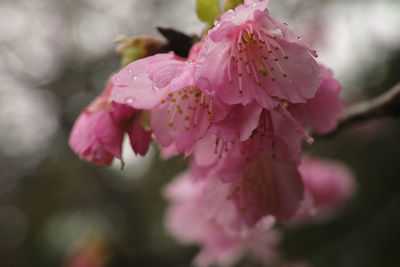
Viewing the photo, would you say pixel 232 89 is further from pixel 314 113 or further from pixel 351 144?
pixel 351 144

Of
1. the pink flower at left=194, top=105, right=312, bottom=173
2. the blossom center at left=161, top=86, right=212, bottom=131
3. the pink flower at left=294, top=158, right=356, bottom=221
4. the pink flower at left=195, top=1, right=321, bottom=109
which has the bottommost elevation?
the pink flower at left=294, top=158, right=356, bottom=221

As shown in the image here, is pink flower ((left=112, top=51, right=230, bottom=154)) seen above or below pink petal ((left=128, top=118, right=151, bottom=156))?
above

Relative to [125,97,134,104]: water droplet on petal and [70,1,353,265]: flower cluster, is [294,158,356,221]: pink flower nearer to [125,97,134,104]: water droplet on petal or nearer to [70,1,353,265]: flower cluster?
[70,1,353,265]: flower cluster

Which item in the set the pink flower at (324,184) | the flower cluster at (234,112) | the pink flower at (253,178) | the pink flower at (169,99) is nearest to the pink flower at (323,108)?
the flower cluster at (234,112)

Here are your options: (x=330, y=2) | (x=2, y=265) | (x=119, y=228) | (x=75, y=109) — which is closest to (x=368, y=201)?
(x=330, y=2)

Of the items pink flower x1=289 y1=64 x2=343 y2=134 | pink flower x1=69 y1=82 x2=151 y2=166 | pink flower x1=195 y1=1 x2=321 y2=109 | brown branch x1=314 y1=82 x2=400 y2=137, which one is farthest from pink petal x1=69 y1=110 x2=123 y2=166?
brown branch x1=314 y1=82 x2=400 y2=137

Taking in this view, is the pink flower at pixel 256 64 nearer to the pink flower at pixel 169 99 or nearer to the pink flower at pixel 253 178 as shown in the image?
the pink flower at pixel 169 99

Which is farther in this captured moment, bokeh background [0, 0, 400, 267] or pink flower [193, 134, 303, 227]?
bokeh background [0, 0, 400, 267]
